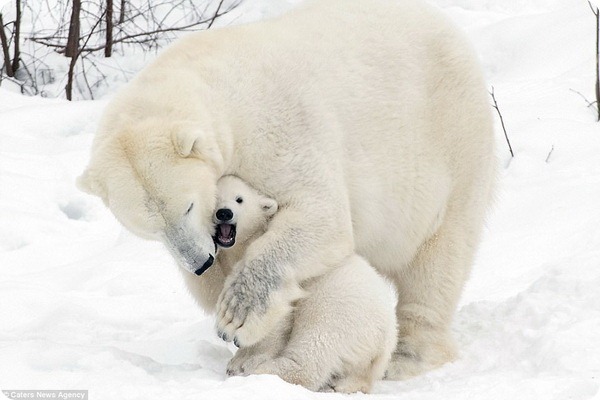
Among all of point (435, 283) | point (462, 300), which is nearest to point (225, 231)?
point (435, 283)

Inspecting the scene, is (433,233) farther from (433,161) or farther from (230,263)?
(230,263)

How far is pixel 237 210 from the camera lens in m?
3.85

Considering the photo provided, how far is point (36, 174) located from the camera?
309 inches

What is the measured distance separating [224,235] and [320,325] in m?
0.51

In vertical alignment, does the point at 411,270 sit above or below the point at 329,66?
below

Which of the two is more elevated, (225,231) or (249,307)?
(225,231)

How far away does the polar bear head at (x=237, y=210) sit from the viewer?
3.82 m

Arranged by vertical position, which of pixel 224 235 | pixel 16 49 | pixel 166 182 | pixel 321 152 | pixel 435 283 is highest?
pixel 166 182

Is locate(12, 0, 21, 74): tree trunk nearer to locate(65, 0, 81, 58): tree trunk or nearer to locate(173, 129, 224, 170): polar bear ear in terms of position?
locate(65, 0, 81, 58): tree trunk

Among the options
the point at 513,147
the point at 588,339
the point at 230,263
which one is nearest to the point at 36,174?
the point at 513,147

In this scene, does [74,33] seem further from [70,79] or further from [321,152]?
[321,152]

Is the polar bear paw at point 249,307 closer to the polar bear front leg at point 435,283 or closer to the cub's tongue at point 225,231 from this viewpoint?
the cub's tongue at point 225,231

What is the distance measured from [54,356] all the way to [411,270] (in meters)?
1.78

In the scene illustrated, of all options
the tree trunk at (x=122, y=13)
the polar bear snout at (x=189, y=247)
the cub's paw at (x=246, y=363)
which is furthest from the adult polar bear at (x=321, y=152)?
the tree trunk at (x=122, y=13)
